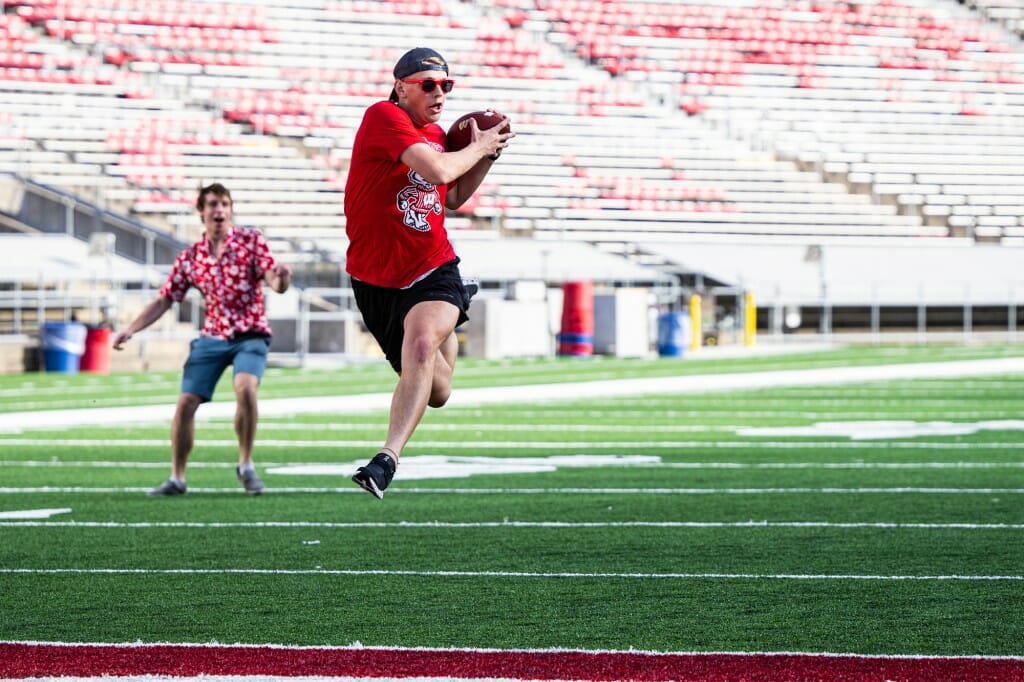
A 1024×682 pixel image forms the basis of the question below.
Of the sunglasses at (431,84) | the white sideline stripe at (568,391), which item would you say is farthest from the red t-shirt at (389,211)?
the white sideline stripe at (568,391)

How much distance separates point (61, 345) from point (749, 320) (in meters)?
14.0

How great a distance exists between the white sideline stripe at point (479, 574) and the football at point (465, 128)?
1556mm

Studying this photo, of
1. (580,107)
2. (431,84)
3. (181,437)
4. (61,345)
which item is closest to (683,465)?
(181,437)

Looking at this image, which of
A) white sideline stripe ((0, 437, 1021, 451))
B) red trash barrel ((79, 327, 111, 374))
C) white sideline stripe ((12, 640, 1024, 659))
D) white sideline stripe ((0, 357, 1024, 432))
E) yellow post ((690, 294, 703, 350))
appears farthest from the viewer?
yellow post ((690, 294, 703, 350))

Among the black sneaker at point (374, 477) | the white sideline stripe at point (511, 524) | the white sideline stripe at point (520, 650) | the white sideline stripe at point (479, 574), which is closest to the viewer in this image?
the white sideline stripe at point (520, 650)

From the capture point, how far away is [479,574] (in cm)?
613

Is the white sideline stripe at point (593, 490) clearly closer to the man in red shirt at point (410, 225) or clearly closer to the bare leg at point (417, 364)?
the man in red shirt at point (410, 225)

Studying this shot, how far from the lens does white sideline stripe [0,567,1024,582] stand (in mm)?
5970

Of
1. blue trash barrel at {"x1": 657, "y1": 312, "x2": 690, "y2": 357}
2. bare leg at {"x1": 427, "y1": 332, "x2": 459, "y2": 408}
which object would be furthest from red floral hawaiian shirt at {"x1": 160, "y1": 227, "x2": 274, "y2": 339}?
blue trash barrel at {"x1": 657, "y1": 312, "x2": 690, "y2": 357}

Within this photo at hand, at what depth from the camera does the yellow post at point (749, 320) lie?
3212 centimetres

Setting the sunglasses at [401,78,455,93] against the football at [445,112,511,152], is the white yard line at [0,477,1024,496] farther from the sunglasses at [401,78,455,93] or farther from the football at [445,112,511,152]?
the sunglasses at [401,78,455,93]

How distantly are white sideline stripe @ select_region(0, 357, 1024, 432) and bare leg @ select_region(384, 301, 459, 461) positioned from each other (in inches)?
322

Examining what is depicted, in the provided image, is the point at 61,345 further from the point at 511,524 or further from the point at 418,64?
the point at 418,64

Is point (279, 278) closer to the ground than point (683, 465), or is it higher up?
higher up
